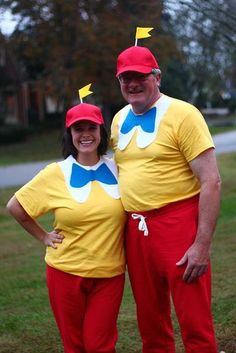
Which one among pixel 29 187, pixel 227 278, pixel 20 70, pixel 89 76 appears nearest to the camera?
pixel 29 187

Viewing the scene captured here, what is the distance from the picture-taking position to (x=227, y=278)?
21.1 ft

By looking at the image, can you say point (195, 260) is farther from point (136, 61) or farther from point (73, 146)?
point (136, 61)

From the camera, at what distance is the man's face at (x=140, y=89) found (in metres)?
3.45

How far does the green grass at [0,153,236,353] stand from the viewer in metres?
4.96

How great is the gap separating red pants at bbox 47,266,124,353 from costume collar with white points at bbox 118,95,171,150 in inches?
29.7

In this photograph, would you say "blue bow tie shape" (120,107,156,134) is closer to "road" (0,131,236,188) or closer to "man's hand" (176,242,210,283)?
"man's hand" (176,242,210,283)

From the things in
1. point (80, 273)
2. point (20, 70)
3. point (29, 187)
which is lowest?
point (20, 70)

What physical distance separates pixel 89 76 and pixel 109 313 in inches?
866

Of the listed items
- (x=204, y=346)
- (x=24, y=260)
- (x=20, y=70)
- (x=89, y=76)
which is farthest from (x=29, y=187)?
(x=20, y=70)

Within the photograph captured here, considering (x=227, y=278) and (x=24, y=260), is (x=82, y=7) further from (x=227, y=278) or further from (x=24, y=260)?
(x=227, y=278)

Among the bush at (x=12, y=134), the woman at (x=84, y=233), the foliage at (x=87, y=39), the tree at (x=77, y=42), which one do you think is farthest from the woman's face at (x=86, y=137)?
the bush at (x=12, y=134)

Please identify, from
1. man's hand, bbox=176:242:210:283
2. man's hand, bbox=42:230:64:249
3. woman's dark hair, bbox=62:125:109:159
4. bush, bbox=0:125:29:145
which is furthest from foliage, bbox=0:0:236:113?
man's hand, bbox=176:242:210:283

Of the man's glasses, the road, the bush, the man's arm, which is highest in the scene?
the man's glasses

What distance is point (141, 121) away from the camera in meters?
3.51
